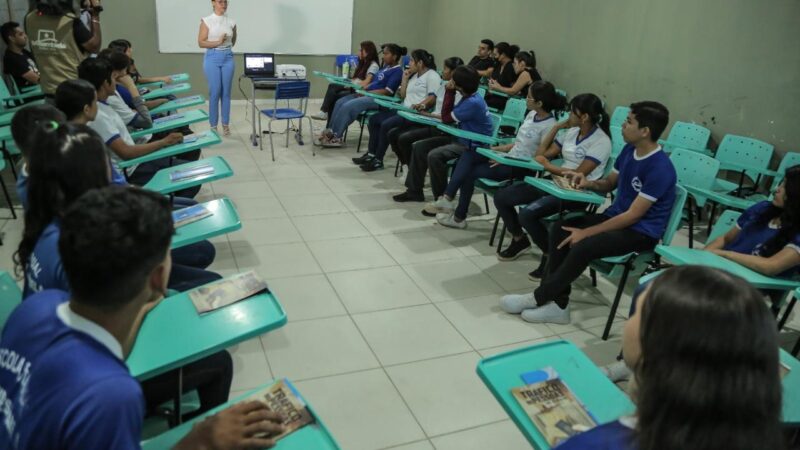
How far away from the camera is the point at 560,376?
1.55m

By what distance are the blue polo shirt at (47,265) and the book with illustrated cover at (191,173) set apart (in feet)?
4.68

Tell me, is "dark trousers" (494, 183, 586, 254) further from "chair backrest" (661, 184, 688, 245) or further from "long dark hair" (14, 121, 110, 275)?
"long dark hair" (14, 121, 110, 275)

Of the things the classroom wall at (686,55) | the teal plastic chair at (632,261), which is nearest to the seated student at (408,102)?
the classroom wall at (686,55)

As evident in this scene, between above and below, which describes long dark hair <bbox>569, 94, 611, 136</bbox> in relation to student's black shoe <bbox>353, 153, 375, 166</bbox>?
above

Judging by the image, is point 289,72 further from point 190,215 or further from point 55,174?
point 55,174

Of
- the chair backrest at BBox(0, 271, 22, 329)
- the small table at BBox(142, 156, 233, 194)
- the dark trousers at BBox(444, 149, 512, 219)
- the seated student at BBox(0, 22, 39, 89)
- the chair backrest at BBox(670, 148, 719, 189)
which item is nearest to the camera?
the chair backrest at BBox(0, 271, 22, 329)

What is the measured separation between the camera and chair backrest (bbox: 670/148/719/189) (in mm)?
3900

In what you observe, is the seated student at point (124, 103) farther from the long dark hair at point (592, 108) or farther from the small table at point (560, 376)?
the small table at point (560, 376)

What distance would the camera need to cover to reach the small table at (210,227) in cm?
220

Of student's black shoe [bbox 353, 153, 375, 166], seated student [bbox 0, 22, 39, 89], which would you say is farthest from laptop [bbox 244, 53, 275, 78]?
seated student [bbox 0, 22, 39, 89]

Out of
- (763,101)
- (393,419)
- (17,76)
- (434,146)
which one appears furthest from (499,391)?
(17,76)

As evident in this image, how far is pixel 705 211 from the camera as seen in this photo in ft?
16.2

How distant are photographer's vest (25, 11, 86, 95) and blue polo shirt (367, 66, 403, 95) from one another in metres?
3.08

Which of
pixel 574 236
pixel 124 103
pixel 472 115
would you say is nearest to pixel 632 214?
pixel 574 236
